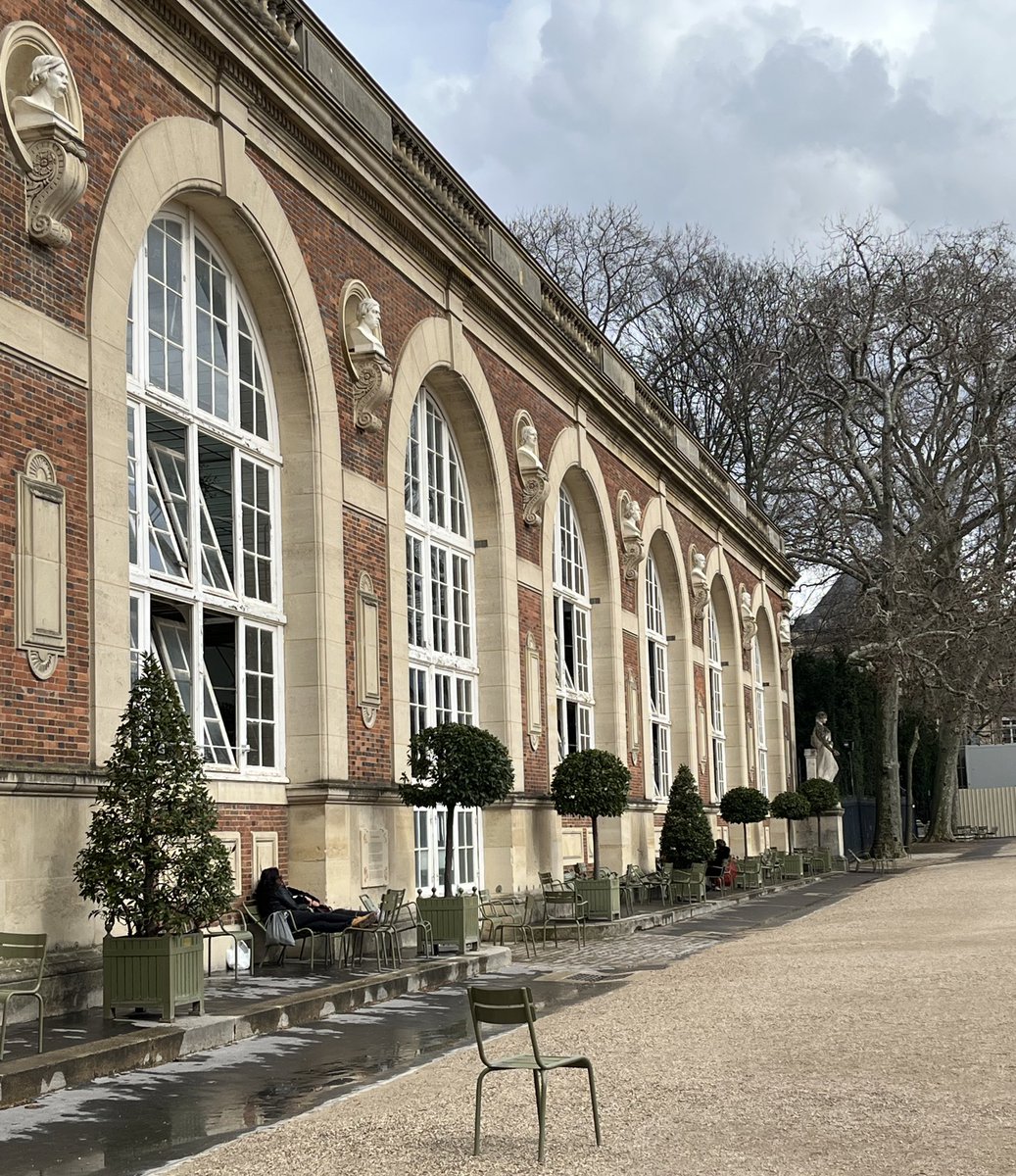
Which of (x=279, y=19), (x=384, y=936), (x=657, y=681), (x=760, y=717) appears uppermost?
(x=279, y=19)

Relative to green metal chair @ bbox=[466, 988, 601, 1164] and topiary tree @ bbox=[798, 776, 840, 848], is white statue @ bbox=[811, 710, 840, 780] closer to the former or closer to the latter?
topiary tree @ bbox=[798, 776, 840, 848]

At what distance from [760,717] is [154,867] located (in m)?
35.1

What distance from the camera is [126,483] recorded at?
1311 centimetres

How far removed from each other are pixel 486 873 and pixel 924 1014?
416 inches

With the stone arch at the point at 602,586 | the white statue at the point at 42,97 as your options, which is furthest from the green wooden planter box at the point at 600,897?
the white statue at the point at 42,97

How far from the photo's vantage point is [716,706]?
1551 inches

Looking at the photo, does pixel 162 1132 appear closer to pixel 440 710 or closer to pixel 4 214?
pixel 4 214

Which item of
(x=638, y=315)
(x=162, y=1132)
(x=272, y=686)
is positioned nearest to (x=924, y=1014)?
(x=162, y=1132)

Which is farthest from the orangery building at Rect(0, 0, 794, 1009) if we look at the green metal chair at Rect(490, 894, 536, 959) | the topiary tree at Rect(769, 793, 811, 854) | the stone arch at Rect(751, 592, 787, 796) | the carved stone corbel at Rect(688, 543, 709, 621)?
the stone arch at Rect(751, 592, 787, 796)

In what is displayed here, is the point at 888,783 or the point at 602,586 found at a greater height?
the point at 602,586

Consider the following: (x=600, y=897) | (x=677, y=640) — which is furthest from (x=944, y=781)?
(x=600, y=897)

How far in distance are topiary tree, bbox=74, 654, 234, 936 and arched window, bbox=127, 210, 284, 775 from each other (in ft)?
8.24

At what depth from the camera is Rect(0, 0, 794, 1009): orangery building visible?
12.0m

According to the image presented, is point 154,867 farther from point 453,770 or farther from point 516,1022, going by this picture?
point 453,770
